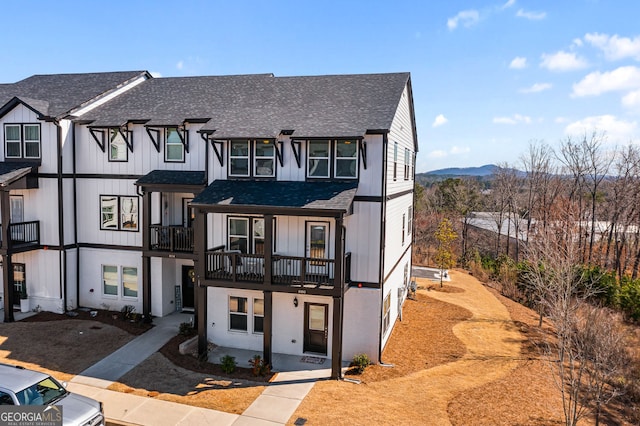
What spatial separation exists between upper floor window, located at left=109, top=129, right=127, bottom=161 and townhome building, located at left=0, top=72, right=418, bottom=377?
89 mm

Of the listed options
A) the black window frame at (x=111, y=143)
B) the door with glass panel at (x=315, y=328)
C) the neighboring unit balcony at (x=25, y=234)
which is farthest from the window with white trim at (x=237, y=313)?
the neighboring unit balcony at (x=25, y=234)

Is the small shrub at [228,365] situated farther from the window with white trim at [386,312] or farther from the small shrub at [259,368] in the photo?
the window with white trim at [386,312]

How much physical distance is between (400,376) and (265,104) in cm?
1229

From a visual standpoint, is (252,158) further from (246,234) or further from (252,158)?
(246,234)

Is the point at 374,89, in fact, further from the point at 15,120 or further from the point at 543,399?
the point at 15,120

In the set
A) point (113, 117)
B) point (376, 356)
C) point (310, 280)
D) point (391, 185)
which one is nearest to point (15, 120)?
point (113, 117)

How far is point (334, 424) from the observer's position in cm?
1100

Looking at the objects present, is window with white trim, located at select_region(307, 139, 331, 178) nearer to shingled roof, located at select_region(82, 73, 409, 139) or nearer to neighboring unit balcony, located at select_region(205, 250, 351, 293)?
shingled roof, located at select_region(82, 73, 409, 139)

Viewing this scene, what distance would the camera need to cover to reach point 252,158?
1655 centimetres

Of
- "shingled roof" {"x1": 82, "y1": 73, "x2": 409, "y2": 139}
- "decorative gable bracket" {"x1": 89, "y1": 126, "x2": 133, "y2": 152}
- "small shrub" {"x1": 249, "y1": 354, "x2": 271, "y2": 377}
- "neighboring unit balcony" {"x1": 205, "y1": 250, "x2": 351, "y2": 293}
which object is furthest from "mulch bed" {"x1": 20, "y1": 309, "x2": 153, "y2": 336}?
"shingled roof" {"x1": 82, "y1": 73, "x2": 409, "y2": 139}

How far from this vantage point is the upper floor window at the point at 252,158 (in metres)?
16.3

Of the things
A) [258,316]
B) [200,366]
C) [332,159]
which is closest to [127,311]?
[200,366]

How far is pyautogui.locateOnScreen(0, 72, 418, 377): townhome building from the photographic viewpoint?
49.3 ft

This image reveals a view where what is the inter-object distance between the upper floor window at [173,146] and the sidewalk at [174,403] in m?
7.48
